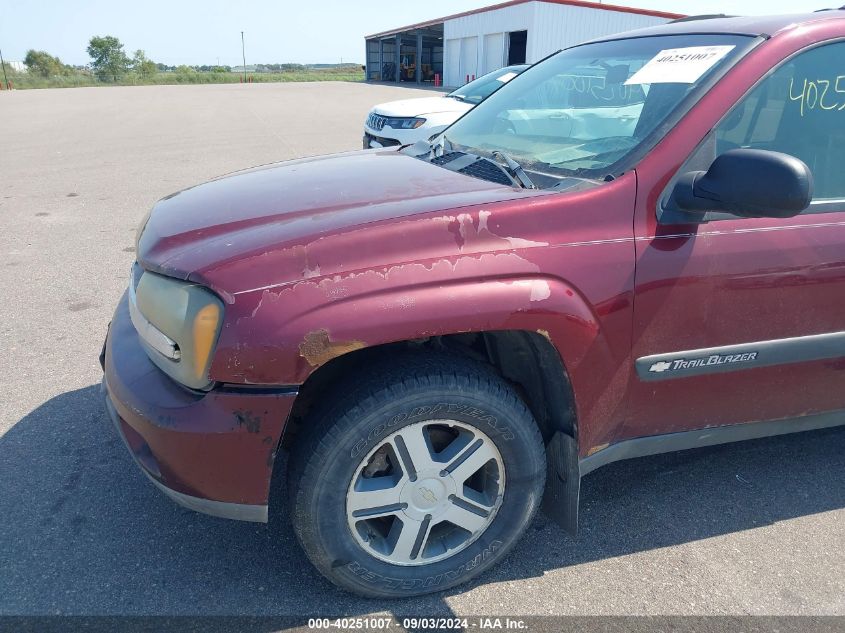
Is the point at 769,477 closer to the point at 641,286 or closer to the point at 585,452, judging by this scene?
the point at 585,452

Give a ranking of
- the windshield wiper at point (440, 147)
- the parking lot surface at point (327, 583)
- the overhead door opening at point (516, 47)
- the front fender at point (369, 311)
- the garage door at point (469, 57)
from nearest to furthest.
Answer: the front fender at point (369, 311) < the parking lot surface at point (327, 583) < the windshield wiper at point (440, 147) < the overhead door opening at point (516, 47) < the garage door at point (469, 57)

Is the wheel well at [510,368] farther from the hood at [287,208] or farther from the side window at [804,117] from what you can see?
the side window at [804,117]

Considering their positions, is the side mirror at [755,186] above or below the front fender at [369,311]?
above

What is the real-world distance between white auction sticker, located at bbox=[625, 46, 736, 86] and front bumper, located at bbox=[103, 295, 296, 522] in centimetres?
167

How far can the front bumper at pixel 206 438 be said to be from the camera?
5.77ft

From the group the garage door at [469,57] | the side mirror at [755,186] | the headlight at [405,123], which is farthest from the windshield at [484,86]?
the garage door at [469,57]

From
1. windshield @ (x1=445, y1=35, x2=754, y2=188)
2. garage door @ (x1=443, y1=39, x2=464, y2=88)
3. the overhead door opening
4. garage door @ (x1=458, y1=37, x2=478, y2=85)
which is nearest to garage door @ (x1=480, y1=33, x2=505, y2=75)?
the overhead door opening

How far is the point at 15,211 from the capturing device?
6973 millimetres

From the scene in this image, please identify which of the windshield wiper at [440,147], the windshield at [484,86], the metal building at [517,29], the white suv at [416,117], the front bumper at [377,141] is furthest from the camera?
the metal building at [517,29]

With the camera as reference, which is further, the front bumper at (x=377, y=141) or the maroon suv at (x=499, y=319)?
the front bumper at (x=377, y=141)

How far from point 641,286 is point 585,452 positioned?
1.90ft

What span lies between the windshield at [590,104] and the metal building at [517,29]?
19.3m

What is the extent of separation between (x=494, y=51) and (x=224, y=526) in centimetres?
3511

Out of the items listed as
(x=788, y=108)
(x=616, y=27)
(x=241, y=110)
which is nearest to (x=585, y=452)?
(x=788, y=108)
